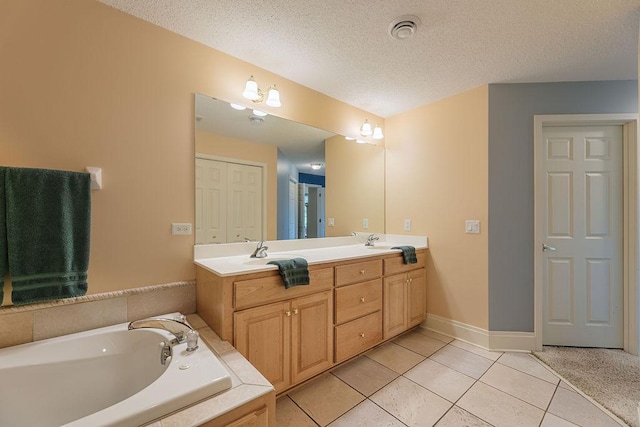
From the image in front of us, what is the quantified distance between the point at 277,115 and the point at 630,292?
3343mm

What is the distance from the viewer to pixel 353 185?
2.96 meters

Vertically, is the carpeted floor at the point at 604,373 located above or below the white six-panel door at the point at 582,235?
below

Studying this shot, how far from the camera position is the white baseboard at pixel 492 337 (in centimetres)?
229

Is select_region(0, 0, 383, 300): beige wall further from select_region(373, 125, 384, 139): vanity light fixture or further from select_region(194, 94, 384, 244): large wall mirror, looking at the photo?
select_region(373, 125, 384, 139): vanity light fixture

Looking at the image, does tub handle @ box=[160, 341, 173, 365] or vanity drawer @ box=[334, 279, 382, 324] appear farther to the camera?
vanity drawer @ box=[334, 279, 382, 324]

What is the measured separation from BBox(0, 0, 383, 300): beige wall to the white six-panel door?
2889 millimetres

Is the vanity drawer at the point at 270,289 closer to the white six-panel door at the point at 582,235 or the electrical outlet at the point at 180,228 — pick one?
the electrical outlet at the point at 180,228

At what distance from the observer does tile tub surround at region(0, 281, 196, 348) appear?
127 cm

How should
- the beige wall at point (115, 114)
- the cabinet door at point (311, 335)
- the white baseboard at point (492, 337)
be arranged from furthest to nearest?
1. the white baseboard at point (492, 337)
2. the cabinet door at point (311, 335)
3. the beige wall at point (115, 114)

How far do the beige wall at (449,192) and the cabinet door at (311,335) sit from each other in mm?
1396

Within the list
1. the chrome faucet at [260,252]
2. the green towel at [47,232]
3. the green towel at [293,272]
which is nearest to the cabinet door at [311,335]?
the green towel at [293,272]

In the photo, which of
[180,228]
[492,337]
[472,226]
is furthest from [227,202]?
[492,337]

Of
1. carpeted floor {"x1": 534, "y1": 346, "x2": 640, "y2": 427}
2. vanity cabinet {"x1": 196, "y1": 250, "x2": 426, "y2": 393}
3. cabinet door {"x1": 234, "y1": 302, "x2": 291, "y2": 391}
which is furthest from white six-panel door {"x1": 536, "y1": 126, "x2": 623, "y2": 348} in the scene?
cabinet door {"x1": 234, "y1": 302, "x2": 291, "y2": 391}

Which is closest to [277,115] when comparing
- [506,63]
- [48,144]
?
[48,144]
